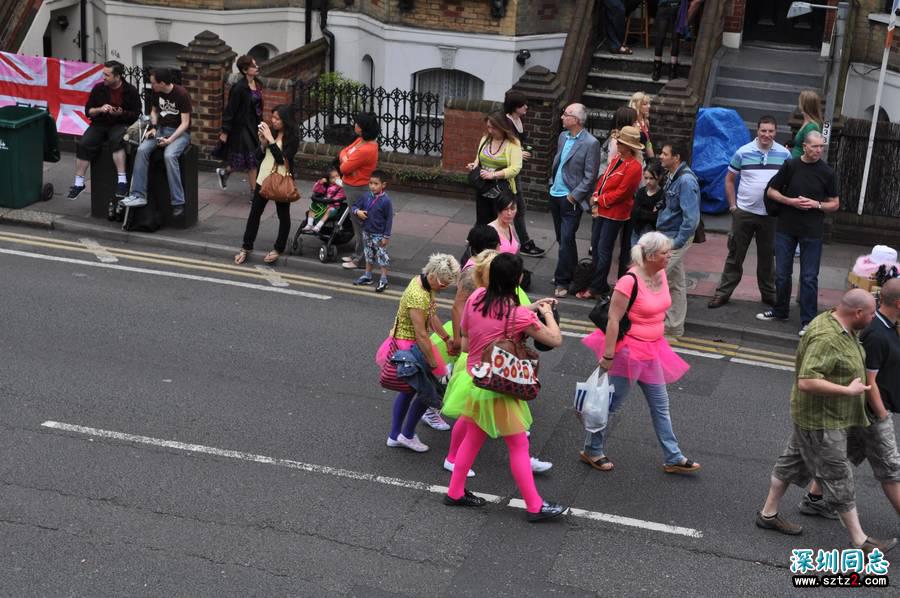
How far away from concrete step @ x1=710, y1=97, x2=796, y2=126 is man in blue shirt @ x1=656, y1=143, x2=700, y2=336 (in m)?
6.51

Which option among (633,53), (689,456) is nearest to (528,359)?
(689,456)

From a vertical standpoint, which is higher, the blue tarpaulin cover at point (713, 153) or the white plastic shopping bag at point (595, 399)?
the blue tarpaulin cover at point (713, 153)

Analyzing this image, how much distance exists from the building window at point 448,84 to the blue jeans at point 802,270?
876cm

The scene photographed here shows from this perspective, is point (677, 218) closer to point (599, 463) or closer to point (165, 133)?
point (599, 463)

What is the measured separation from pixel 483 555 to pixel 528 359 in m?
1.23

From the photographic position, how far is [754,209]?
39.1ft

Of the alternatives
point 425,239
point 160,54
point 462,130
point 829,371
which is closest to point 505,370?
point 829,371

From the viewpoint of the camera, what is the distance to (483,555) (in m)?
7.30

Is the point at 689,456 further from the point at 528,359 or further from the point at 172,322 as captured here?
the point at 172,322

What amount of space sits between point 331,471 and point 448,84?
12.5 metres

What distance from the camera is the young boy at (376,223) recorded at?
1202 cm

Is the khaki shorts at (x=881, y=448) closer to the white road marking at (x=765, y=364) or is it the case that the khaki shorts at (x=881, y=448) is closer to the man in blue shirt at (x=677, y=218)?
the white road marking at (x=765, y=364)

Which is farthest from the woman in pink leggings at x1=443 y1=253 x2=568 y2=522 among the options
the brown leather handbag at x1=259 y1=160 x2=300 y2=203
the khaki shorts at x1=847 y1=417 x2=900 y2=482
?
the brown leather handbag at x1=259 y1=160 x2=300 y2=203

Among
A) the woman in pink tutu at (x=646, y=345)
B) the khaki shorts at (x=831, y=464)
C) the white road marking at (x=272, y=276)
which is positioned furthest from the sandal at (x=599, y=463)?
the white road marking at (x=272, y=276)
